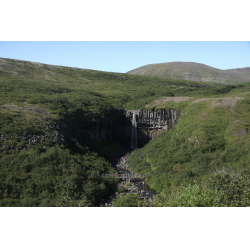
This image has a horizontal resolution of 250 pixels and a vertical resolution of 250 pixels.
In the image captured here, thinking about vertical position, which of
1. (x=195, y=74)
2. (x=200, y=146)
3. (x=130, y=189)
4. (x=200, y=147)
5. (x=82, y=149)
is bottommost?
(x=130, y=189)

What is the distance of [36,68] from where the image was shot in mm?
108188

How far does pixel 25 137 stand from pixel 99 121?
23.1 m

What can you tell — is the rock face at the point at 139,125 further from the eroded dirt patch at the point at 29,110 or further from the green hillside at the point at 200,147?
the eroded dirt patch at the point at 29,110

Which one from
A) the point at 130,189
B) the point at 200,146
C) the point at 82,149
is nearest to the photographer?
the point at 130,189

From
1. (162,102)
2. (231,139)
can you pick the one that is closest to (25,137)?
(231,139)

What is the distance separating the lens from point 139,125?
58656 millimetres

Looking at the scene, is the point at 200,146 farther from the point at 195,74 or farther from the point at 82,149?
the point at 195,74

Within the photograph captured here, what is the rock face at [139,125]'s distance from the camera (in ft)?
173

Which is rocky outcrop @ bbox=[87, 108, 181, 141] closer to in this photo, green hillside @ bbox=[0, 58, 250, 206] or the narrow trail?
green hillside @ bbox=[0, 58, 250, 206]

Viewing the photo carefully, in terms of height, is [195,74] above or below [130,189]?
above

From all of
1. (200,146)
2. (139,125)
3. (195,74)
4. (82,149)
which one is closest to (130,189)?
(82,149)

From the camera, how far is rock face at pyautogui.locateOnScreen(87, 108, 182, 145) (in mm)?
52844

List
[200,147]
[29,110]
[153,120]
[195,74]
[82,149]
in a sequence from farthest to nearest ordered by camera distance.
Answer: [195,74] < [153,120] < [29,110] < [82,149] < [200,147]
